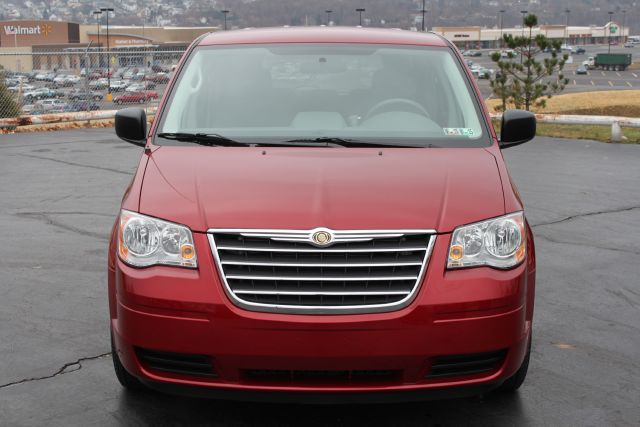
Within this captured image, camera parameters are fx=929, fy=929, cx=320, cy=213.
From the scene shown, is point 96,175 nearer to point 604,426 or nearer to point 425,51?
point 425,51

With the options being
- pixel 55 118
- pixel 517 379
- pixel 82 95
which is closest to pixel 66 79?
pixel 82 95

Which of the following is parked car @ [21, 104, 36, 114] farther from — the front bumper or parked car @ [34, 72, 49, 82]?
the front bumper

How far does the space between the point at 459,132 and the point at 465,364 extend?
5.03 feet

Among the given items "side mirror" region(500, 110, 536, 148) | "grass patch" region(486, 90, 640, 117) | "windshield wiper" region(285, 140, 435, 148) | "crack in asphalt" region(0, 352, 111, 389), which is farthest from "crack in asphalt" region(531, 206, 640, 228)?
"grass patch" region(486, 90, 640, 117)

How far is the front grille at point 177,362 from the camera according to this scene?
3.70m

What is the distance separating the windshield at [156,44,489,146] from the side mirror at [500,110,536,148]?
0.75 ft

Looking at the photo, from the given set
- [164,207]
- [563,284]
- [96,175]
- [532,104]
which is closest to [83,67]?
[96,175]

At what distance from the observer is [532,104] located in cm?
2892

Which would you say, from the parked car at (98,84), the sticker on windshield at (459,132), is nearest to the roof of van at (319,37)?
the sticker on windshield at (459,132)

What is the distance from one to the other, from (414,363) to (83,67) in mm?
21570

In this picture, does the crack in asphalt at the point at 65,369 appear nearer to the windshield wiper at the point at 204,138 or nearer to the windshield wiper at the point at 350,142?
the windshield wiper at the point at 204,138

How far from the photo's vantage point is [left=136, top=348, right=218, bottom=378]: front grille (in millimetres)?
3701

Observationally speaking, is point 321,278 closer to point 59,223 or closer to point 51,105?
point 59,223

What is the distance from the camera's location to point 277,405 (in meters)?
4.39
